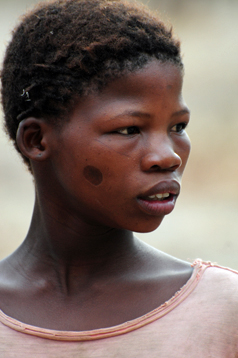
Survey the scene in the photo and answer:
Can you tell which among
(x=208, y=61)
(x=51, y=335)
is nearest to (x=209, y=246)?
(x=208, y=61)

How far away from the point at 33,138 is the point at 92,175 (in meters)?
0.39

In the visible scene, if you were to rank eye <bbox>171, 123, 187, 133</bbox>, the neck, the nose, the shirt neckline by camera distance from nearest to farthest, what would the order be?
the nose
the shirt neckline
eye <bbox>171, 123, 187, 133</bbox>
the neck

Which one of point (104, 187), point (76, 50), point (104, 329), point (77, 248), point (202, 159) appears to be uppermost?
point (202, 159)

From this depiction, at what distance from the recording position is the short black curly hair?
2049mm

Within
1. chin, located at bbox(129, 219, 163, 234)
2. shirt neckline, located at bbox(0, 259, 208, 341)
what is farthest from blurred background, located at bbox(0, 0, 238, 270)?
chin, located at bbox(129, 219, 163, 234)

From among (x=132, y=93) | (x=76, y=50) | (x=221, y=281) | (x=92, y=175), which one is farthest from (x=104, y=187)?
(x=221, y=281)

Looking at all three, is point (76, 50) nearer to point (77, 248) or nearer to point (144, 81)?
point (144, 81)

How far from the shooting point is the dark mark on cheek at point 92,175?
2.05 metres

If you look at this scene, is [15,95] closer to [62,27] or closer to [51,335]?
[62,27]

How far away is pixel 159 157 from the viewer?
1984 millimetres

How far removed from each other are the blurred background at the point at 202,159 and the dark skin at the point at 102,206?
3.83 meters

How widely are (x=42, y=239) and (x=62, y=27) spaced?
3.35 feet

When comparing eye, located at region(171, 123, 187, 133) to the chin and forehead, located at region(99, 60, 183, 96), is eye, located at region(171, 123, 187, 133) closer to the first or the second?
forehead, located at region(99, 60, 183, 96)

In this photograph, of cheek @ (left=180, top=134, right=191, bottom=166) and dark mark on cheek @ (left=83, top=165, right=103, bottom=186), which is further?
cheek @ (left=180, top=134, right=191, bottom=166)
